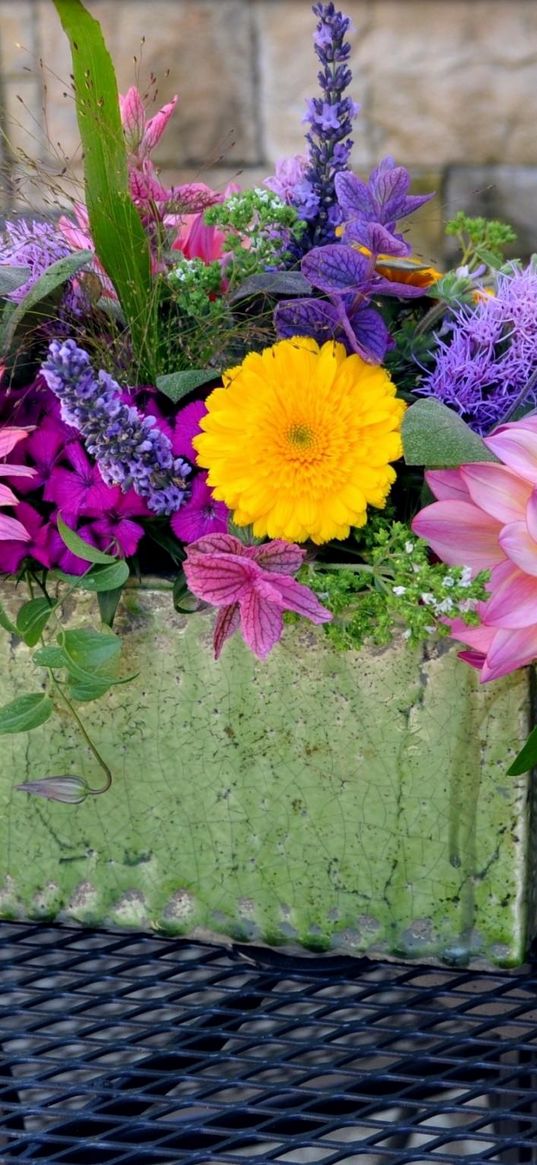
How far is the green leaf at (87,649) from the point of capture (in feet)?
1.85

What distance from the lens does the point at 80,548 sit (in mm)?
559

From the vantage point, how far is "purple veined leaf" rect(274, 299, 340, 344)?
0.56m

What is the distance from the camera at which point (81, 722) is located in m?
0.62

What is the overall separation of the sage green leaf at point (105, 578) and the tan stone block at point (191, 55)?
2084 millimetres

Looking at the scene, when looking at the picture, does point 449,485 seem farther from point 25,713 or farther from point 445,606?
point 25,713

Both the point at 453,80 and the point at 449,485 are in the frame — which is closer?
the point at 449,485

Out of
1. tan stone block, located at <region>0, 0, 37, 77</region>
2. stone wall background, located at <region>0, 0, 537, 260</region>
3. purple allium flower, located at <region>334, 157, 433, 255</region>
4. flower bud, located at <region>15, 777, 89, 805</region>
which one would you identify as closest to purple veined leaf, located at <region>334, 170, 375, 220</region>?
purple allium flower, located at <region>334, 157, 433, 255</region>

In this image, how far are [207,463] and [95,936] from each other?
1.07 ft

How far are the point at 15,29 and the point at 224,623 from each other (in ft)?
7.88

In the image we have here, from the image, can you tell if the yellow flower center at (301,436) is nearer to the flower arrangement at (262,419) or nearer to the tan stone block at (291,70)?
the flower arrangement at (262,419)

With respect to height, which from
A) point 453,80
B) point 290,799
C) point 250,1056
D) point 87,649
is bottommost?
point 250,1056

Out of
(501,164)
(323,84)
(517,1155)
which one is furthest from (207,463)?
(501,164)

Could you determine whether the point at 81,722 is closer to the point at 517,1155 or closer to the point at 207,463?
the point at 207,463

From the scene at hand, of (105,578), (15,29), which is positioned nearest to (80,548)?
(105,578)
